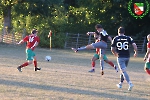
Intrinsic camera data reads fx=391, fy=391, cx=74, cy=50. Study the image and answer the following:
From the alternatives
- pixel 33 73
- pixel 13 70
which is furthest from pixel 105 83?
pixel 13 70

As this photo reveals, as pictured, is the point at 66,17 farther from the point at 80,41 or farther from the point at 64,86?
the point at 64,86

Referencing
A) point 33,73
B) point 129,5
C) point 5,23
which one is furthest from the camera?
point 5,23

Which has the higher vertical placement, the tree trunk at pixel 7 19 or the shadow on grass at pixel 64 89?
the tree trunk at pixel 7 19

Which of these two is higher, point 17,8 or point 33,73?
point 17,8

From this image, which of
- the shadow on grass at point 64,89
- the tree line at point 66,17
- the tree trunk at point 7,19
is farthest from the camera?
the tree trunk at point 7,19

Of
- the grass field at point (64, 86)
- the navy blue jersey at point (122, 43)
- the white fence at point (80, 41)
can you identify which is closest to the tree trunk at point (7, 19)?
the white fence at point (80, 41)

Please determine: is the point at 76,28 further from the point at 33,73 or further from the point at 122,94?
the point at 122,94

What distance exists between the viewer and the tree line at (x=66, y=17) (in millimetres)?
35875

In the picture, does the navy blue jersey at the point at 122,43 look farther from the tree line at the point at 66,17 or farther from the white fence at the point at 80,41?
the white fence at the point at 80,41

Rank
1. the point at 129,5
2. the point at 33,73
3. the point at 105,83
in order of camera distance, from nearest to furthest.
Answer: the point at 105,83 → the point at 33,73 → the point at 129,5

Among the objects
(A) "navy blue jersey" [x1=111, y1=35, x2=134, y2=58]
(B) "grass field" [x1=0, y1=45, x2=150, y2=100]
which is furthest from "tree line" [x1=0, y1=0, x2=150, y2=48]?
(A) "navy blue jersey" [x1=111, y1=35, x2=134, y2=58]

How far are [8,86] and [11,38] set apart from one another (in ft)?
84.0

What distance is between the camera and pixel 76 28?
128 ft

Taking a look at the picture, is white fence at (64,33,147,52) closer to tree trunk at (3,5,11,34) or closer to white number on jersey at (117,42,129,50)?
tree trunk at (3,5,11,34)
